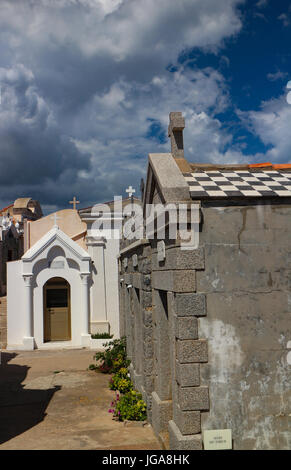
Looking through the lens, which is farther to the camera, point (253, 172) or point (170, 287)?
point (253, 172)

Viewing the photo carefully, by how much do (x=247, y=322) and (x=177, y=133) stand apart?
4550 millimetres

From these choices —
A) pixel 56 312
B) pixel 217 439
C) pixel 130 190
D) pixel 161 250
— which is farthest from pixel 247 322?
pixel 56 312

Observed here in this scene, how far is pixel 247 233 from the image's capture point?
5.61 metres

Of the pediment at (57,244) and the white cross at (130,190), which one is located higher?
the white cross at (130,190)

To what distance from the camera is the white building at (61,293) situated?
16.3 metres

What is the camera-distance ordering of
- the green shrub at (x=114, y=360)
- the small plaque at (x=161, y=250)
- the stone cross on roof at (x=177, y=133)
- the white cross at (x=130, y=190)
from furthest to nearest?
the white cross at (x=130, y=190)
the green shrub at (x=114, y=360)
the stone cross on roof at (x=177, y=133)
the small plaque at (x=161, y=250)

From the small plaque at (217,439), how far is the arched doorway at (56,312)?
12109 millimetres

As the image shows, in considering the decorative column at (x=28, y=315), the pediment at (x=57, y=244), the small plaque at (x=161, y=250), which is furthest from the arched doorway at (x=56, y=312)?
the small plaque at (x=161, y=250)

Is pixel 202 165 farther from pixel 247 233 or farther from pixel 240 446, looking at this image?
pixel 240 446

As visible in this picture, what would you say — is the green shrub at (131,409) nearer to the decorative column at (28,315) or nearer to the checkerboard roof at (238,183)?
the checkerboard roof at (238,183)

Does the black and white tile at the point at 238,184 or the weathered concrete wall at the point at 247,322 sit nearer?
the weathered concrete wall at the point at 247,322

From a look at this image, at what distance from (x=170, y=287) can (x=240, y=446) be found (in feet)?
7.51

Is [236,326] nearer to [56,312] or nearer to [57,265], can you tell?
[57,265]
